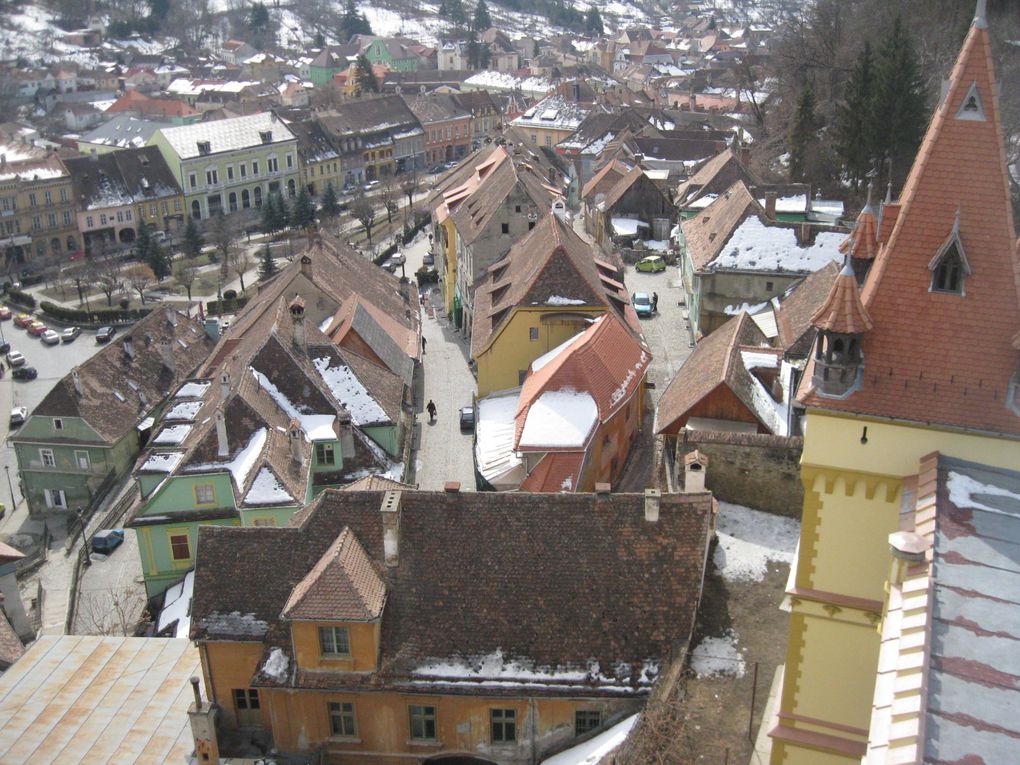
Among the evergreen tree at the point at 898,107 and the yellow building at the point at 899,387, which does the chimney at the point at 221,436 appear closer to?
the yellow building at the point at 899,387

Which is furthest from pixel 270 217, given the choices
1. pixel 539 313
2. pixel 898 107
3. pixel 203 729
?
pixel 203 729

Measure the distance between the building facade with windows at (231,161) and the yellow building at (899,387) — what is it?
101298 mm

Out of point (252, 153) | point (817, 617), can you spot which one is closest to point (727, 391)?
point (817, 617)

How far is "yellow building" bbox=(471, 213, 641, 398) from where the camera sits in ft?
163

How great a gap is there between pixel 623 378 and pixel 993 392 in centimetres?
2684

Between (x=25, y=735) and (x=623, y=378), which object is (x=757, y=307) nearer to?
(x=623, y=378)

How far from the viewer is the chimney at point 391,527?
90.1ft

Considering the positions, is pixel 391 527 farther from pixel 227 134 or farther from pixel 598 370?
pixel 227 134

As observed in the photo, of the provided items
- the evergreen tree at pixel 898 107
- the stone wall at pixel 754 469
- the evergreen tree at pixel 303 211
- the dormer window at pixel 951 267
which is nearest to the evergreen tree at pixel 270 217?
the evergreen tree at pixel 303 211

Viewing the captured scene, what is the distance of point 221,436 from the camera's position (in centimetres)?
4016

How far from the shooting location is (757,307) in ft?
183

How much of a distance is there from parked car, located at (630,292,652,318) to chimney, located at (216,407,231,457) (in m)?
31.2

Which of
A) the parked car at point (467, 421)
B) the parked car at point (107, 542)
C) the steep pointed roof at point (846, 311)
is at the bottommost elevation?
the parked car at point (107, 542)

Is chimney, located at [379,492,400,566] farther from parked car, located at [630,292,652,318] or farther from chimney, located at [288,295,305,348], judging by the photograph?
parked car, located at [630,292,652,318]
